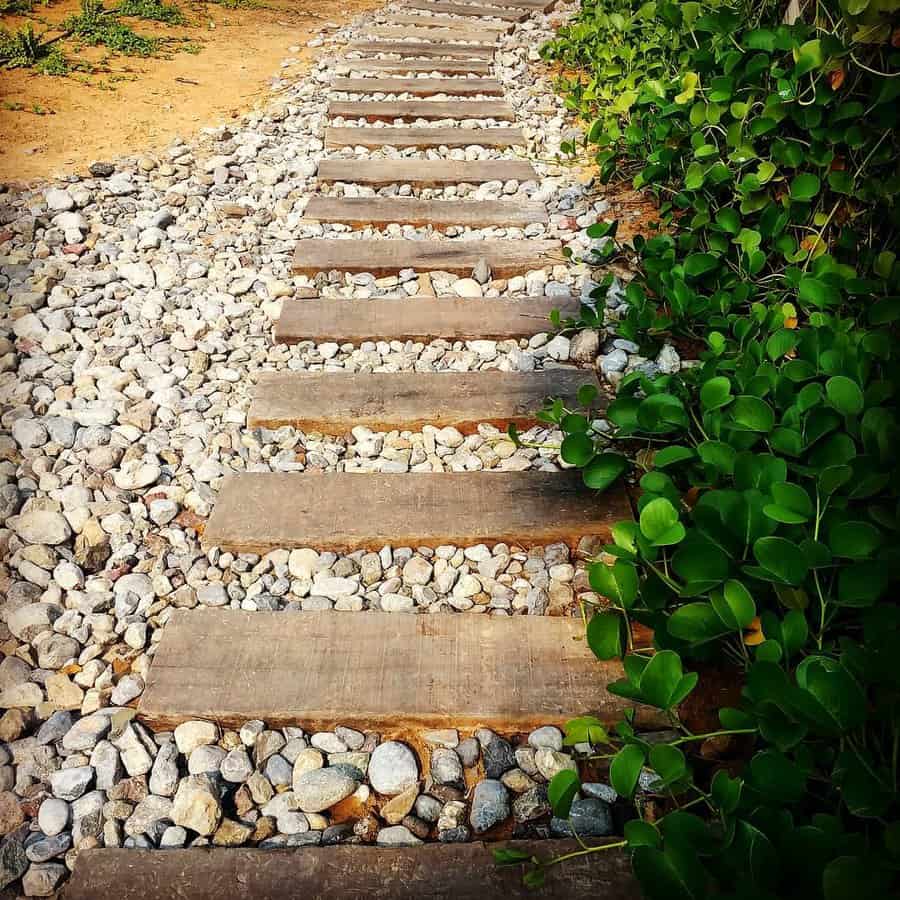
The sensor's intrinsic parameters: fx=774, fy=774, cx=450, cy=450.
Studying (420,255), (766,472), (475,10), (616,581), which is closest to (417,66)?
(475,10)

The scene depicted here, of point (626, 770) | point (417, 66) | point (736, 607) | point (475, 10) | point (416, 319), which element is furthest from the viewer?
point (475, 10)

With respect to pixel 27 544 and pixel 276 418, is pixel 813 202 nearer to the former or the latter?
pixel 276 418

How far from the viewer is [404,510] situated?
1.81 metres

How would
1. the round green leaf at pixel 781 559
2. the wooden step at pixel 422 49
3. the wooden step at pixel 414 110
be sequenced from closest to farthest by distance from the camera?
→ the round green leaf at pixel 781 559 → the wooden step at pixel 414 110 → the wooden step at pixel 422 49

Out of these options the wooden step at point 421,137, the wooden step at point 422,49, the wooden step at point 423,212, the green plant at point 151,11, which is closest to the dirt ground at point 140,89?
the green plant at point 151,11

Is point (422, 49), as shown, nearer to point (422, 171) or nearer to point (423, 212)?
point (422, 171)

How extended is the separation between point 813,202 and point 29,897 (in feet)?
8.03

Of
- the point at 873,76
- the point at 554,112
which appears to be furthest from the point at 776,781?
the point at 554,112

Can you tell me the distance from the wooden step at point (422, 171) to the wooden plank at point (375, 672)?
8.17 feet

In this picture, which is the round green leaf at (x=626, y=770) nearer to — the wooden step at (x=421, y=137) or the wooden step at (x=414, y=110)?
the wooden step at (x=421, y=137)

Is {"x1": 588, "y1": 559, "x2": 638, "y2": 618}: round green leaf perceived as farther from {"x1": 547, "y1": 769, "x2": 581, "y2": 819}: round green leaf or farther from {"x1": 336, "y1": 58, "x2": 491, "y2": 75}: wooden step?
{"x1": 336, "y1": 58, "x2": 491, "y2": 75}: wooden step

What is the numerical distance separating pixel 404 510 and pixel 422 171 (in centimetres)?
227

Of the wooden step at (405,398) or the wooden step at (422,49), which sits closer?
the wooden step at (405,398)

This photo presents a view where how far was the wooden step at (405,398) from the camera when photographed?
83.4 inches
